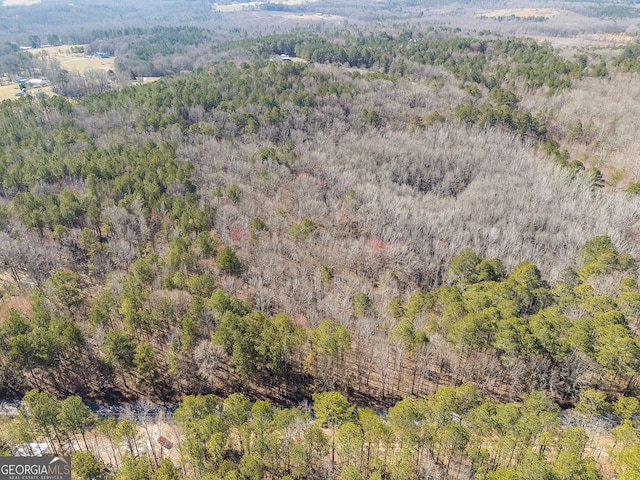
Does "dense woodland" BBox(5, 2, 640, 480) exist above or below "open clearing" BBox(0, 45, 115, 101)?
below

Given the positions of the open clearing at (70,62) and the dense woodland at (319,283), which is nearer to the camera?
the dense woodland at (319,283)

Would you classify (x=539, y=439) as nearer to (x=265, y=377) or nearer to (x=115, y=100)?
(x=265, y=377)

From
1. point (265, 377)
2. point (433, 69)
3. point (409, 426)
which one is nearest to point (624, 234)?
point (409, 426)

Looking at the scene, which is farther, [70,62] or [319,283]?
[70,62]

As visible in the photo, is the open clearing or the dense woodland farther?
the open clearing

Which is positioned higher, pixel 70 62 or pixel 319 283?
pixel 70 62
